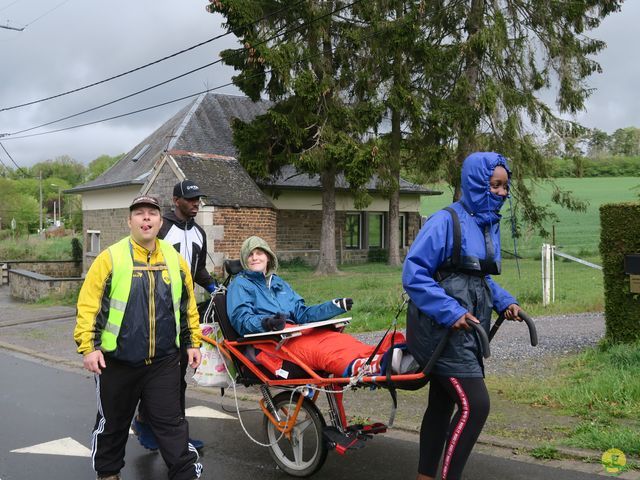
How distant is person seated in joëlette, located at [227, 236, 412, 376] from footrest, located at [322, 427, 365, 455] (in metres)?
0.46

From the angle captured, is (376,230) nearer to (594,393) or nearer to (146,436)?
(594,393)

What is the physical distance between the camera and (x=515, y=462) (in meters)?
5.03

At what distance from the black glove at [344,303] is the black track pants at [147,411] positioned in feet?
3.77

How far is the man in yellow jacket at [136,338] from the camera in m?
4.11

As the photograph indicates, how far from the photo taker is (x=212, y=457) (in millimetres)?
5453

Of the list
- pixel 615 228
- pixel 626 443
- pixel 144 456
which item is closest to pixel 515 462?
pixel 626 443

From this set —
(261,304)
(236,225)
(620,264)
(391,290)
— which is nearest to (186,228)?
(261,304)

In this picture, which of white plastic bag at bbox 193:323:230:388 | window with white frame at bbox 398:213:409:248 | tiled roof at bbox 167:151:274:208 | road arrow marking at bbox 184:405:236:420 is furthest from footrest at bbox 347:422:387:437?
window with white frame at bbox 398:213:409:248

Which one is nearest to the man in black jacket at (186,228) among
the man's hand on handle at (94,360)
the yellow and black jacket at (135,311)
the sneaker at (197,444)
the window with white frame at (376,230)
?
the yellow and black jacket at (135,311)

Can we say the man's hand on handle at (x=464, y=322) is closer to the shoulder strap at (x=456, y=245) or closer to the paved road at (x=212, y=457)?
the shoulder strap at (x=456, y=245)

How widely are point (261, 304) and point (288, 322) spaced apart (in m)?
0.24

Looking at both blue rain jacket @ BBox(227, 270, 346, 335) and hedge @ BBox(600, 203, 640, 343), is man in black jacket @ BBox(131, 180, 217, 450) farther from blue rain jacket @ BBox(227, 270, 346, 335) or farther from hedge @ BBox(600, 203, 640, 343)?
hedge @ BBox(600, 203, 640, 343)

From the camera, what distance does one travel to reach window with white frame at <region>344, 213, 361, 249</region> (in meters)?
33.0

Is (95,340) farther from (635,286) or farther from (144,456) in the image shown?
(635,286)
